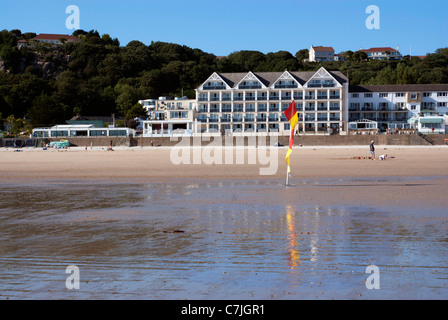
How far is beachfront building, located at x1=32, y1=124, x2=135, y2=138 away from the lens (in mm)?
85438

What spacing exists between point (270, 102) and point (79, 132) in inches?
1331

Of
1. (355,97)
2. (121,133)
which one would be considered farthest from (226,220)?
(355,97)

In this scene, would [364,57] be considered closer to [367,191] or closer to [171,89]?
[171,89]

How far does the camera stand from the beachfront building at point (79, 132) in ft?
280

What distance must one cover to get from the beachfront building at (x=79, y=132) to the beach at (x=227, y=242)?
65587 mm

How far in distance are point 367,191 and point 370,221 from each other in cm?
690

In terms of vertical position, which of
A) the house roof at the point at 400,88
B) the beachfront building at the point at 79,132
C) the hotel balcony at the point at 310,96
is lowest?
the beachfront building at the point at 79,132

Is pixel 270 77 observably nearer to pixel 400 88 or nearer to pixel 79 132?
pixel 400 88

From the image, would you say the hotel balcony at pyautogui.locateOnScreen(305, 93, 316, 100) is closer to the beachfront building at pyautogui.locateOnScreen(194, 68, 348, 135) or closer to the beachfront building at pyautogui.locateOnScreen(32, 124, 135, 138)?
the beachfront building at pyautogui.locateOnScreen(194, 68, 348, 135)

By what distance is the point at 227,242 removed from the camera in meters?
10.1

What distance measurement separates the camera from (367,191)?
1903 cm
